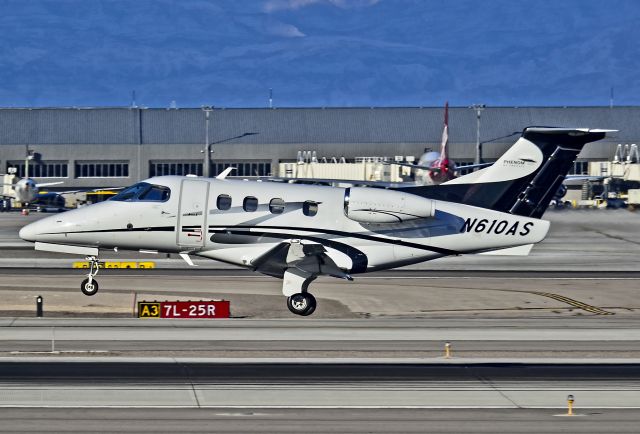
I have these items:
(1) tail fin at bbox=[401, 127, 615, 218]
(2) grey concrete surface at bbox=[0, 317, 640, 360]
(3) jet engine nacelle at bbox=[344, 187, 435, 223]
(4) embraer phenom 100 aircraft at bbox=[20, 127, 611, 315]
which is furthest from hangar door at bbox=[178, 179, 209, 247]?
(1) tail fin at bbox=[401, 127, 615, 218]

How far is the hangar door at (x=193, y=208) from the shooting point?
34125 millimetres

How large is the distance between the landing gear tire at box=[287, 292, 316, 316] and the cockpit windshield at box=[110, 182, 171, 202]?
16.1ft

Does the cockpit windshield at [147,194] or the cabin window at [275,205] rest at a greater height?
the cockpit windshield at [147,194]

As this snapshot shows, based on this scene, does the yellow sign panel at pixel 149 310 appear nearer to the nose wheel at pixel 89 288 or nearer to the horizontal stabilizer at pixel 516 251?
the nose wheel at pixel 89 288

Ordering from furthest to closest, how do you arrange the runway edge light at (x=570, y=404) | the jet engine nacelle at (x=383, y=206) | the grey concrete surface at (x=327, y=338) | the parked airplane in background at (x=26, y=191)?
the parked airplane in background at (x=26, y=191) → the jet engine nacelle at (x=383, y=206) → the grey concrete surface at (x=327, y=338) → the runway edge light at (x=570, y=404)

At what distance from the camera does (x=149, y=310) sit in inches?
1351

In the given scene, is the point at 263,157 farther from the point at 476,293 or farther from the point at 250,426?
the point at 250,426

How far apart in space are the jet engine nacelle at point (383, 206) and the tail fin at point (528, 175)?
3.11 ft

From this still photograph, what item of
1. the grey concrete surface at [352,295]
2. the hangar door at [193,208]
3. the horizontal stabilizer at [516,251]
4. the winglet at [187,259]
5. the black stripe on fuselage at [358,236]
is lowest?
the grey concrete surface at [352,295]

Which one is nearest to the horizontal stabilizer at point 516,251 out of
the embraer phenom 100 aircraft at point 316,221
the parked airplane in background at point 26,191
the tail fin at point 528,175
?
the embraer phenom 100 aircraft at point 316,221

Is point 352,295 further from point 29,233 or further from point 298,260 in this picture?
point 29,233

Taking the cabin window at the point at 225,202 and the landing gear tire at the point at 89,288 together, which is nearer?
the landing gear tire at the point at 89,288

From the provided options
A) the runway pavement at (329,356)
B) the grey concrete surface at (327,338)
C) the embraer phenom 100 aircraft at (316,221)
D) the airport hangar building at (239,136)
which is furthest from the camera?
the airport hangar building at (239,136)

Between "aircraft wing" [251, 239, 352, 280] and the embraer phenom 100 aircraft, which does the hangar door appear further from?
"aircraft wing" [251, 239, 352, 280]
